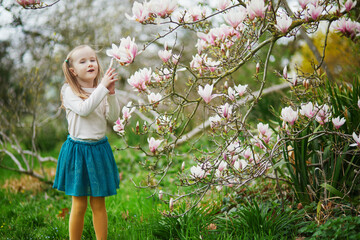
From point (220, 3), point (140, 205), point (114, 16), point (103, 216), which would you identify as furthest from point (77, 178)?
point (114, 16)

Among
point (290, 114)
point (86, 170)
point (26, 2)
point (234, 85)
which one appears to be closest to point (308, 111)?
point (290, 114)

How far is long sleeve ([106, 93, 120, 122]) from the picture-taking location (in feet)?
7.33

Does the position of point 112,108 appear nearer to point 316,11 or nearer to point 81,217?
point 81,217

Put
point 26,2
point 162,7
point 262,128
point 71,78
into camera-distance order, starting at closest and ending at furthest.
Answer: point 162,7, point 26,2, point 262,128, point 71,78

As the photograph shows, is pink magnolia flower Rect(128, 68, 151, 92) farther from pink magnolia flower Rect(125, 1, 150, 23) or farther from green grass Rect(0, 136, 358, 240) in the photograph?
green grass Rect(0, 136, 358, 240)

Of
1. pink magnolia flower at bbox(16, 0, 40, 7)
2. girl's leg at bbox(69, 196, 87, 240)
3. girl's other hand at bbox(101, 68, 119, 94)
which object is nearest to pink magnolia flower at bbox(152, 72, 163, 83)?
girl's other hand at bbox(101, 68, 119, 94)

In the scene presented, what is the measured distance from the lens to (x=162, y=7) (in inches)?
66.2

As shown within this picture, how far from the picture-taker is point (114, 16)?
21.3 feet

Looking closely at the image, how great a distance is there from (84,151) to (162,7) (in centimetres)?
109

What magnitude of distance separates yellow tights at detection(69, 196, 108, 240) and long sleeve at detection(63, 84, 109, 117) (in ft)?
1.99

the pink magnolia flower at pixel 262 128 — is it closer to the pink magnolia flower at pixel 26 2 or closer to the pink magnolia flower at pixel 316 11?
the pink magnolia flower at pixel 316 11

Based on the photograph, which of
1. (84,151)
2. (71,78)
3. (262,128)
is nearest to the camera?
(262,128)

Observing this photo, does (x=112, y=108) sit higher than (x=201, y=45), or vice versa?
(x=201, y=45)

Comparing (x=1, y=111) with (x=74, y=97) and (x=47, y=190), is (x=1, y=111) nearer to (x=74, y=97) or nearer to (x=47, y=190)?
(x=47, y=190)
